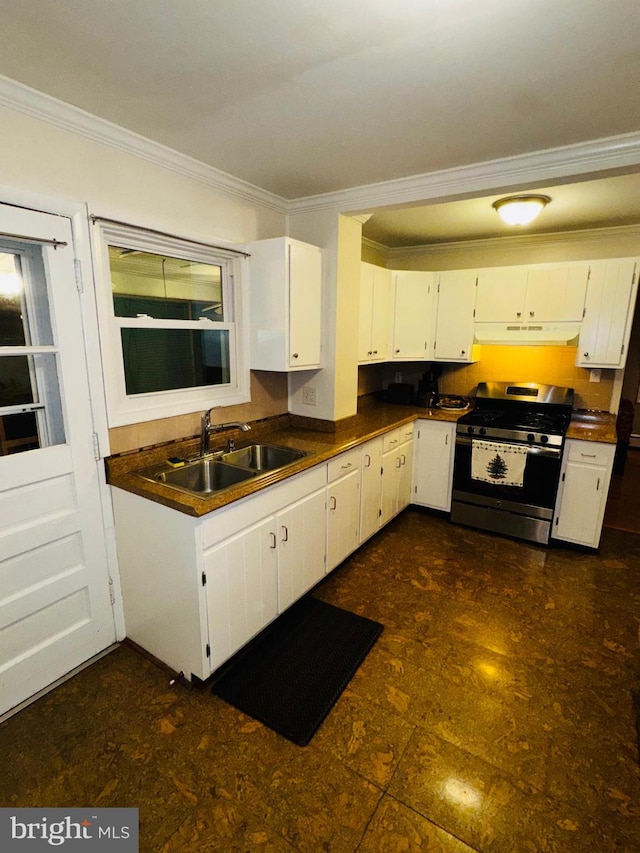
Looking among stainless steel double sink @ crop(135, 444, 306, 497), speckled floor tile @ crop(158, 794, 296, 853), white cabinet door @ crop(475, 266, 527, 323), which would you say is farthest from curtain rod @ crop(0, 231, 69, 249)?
white cabinet door @ crop(475, 266, 527, 323)

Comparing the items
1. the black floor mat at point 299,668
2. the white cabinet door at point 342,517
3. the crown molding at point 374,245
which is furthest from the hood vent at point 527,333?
the black floor mat at point 299,668

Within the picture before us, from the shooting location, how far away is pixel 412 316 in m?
3.79

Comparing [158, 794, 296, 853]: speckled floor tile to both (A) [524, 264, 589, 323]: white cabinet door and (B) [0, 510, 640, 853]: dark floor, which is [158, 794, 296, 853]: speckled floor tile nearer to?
(B) [0, 510, 640, 853]: dark floor

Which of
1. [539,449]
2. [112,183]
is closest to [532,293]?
[539,449]

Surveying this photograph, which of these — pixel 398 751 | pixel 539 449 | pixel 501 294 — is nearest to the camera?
pixel 398 751

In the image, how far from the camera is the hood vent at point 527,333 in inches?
131

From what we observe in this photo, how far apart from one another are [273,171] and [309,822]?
294 cm

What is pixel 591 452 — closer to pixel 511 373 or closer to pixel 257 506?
pixel 511 373

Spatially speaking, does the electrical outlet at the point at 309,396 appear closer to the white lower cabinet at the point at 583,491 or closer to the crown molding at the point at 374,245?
the crown molding at the point at 374,245

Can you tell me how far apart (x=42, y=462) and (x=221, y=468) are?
85 cm

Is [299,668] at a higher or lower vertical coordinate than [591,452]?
lower

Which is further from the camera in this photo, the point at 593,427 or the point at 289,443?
the point at 593,427

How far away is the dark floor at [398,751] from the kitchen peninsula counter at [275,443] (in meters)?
0.92

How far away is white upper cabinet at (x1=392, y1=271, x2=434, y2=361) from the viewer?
146 inches
